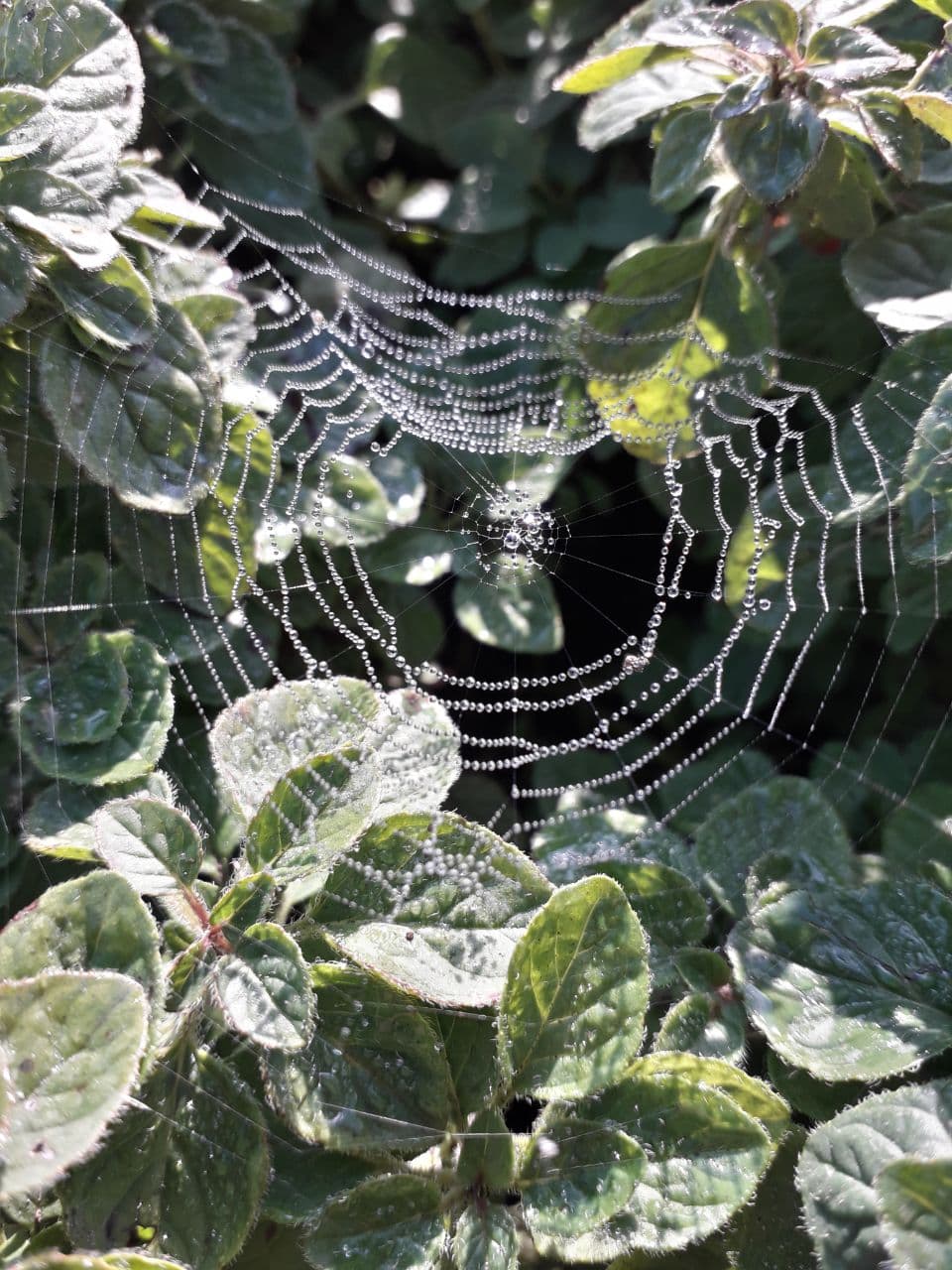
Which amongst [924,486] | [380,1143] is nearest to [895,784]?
[924,486]

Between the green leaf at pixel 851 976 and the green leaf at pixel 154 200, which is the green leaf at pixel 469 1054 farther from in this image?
the green leaf at pixel 154 200

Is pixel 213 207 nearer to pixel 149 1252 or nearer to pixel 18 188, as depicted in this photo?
pixel 18 188

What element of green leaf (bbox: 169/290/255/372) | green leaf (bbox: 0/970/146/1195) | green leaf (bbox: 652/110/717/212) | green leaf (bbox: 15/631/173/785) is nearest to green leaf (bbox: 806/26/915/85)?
green leaf (bbox: 652/110/717/212)

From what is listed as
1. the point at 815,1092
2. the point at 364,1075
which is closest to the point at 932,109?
the point at 815,1092

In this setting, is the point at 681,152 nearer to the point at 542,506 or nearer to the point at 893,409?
the point at 893,409

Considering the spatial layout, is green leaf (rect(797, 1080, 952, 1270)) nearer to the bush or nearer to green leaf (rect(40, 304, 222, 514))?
the bush
